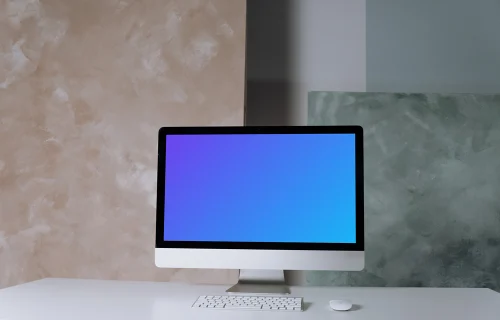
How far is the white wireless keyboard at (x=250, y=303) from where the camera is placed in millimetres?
1207

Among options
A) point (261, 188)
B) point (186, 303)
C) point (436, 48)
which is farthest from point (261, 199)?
point (436, 48)

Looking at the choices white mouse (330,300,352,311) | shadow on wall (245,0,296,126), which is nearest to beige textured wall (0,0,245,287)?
shadow on wall (245,0,296,126)

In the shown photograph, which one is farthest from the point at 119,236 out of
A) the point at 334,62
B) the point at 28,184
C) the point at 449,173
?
the point at 449,173

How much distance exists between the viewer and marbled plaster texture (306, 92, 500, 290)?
6.32 ft

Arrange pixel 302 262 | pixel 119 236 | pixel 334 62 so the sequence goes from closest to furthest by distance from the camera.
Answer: pixel 302 262, pixel 119 236, pixel 334 62

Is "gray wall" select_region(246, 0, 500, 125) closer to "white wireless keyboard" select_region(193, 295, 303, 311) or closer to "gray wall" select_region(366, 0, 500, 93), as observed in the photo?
"gray wall" select_region(366, 0, 500, 93)

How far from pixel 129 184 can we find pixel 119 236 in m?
0.21

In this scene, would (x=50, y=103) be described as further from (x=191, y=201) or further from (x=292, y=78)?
(x=292, y=78)

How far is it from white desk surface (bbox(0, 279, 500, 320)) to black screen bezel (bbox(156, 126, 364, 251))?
0.49 ft

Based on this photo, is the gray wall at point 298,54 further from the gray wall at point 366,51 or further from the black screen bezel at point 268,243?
the black screen bezel at point 268,243

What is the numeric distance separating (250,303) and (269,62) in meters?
1.18

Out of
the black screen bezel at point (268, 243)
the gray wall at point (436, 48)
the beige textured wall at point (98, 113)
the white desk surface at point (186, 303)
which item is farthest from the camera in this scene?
the gray wall at point (436, 48)

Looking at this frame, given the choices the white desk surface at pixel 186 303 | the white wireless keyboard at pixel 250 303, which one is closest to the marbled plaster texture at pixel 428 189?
the white desk surface at pixel 186 303

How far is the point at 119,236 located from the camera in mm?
1884
